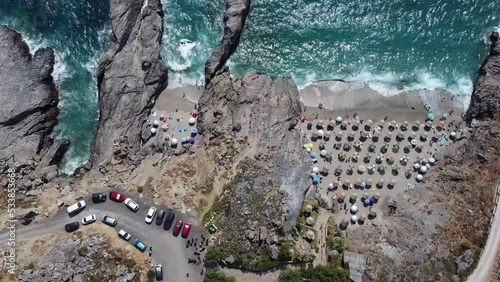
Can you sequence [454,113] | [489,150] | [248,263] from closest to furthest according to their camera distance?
[248,263] < [489,150] < [454,113]

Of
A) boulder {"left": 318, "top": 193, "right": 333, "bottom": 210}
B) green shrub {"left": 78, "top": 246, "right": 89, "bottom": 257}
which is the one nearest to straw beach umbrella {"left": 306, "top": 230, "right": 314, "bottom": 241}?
boulder {"left": 318, "top": 193, "right": 333, "bottom": 210}

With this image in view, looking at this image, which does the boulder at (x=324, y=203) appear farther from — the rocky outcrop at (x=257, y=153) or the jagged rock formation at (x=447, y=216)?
the jagged rock formation at (x=447, y=216)

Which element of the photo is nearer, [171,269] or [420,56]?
[171,269]

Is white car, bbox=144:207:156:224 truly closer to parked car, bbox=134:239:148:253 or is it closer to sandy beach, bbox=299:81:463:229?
parked car, bbox=134:239:148:253

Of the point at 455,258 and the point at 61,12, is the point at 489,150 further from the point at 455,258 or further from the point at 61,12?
the point at 61,12

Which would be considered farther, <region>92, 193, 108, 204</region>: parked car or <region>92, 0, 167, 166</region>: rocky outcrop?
<region>92, 0, 167, 166</region>: rocky outcrop

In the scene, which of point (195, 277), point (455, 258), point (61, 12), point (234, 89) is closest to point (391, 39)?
point (234, 89)

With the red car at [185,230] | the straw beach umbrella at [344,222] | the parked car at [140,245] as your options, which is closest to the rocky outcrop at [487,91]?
the straw beach umbrella at [344,222]
